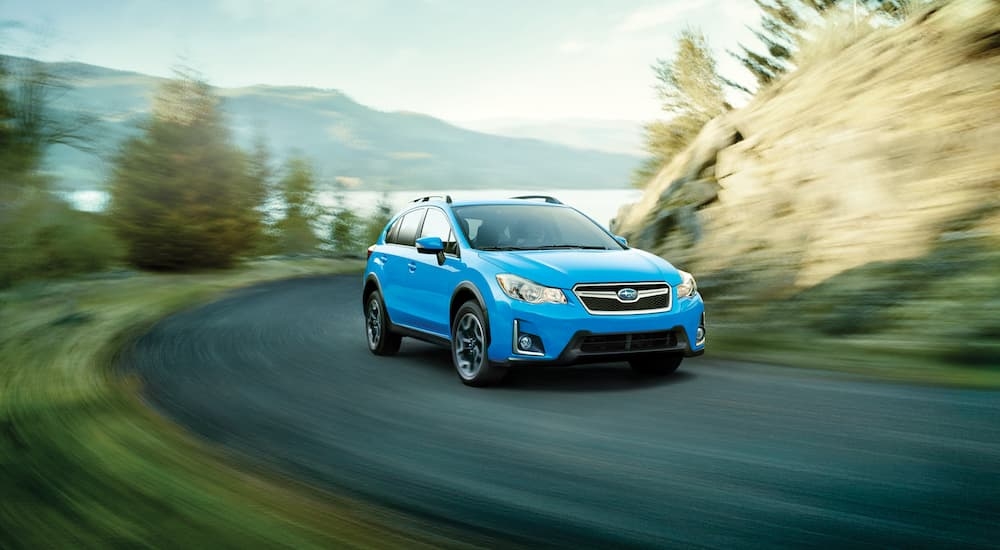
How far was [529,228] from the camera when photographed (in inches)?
406

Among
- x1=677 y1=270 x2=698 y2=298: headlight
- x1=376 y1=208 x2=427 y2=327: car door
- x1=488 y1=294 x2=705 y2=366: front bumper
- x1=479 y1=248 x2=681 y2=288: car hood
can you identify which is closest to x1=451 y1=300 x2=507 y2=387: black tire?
x1=488 y1=294 x2=705 y2=366: front bumper

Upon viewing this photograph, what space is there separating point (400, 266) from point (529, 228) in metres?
1.88

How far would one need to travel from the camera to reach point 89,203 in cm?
2933

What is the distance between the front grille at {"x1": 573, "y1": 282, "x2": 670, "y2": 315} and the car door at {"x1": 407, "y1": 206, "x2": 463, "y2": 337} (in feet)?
5.05

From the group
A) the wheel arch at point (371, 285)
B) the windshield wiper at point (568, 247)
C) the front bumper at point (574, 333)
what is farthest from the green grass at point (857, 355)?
the wheel arch at point (371, 285)

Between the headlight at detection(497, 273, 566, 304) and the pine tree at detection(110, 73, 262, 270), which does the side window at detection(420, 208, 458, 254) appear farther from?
the pine tree at detection(110, 73, 262, 270)

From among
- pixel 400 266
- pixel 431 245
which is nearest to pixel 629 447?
pixel 431 245

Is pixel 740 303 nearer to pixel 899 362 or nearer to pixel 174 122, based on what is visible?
pixel 899 362

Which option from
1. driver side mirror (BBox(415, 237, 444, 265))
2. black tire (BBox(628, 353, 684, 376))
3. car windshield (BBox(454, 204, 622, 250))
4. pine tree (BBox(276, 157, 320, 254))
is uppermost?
car windshield (BBox(454, 204, 622, 250))

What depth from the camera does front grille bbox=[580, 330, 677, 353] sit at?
8.62 metres

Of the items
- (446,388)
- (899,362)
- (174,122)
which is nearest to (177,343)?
(446,388)

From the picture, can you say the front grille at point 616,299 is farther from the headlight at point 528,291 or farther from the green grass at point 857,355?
Result: the green grass at point 857,355

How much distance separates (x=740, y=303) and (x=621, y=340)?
228 inches

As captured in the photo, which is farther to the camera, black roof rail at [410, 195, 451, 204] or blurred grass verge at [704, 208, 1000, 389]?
black roof rail at [410, 195, 451, 204]
